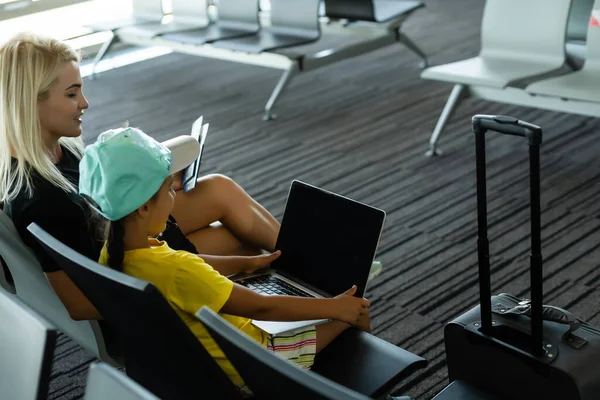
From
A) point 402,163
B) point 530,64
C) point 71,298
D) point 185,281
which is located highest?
point 185,281

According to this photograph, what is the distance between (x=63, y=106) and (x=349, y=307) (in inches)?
33.6

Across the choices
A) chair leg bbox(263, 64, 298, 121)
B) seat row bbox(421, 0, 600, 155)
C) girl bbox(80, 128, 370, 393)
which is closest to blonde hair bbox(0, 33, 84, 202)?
girl bbox(80, 128, 370, 393)

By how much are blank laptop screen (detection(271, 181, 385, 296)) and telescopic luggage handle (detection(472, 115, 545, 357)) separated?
8.7 inches

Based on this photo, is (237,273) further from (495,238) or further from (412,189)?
(412,189)

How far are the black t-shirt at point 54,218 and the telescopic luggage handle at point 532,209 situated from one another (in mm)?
824

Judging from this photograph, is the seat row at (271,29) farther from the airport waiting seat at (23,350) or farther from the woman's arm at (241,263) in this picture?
the airport waiting seat at (23,350)

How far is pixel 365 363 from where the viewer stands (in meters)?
1.67

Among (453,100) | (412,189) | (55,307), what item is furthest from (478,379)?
(453,100)

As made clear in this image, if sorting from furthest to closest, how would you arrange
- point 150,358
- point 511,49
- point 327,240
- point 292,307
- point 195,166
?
point 511,49 < point 195,166 < point 327,240 < point 292,307 < point 150,358

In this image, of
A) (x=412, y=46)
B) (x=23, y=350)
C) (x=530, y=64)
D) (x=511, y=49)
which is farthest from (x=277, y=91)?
(x=23, y=350)

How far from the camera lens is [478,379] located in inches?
73.2

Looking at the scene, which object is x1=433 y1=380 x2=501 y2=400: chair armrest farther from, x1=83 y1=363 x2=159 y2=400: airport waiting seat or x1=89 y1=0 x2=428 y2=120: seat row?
x1=89 y1=0 x2=428 y2=120: seat row

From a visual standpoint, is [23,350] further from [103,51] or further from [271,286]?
[103,51]

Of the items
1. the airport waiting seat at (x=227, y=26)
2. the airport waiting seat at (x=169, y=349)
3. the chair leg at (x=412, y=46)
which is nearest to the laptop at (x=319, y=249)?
the airport waiting seat at (x=169, y=349)
